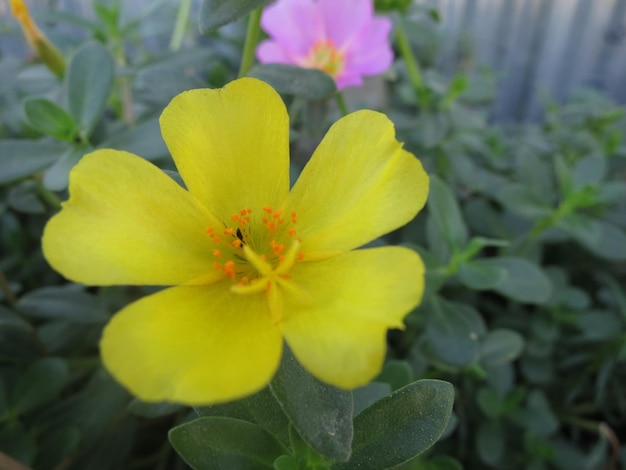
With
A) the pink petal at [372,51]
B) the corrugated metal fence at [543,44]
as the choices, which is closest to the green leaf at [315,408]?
the pink petal at [372,51]

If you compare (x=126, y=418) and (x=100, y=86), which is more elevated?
(x=100, y=86)

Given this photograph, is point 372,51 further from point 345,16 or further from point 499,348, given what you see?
point 499,348

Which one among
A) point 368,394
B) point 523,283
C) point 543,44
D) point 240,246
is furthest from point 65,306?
point 543,44

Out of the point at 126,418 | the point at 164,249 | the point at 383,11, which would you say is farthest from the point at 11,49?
the point at 164,249

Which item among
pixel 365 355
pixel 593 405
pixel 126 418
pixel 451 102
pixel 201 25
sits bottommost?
pixel 593 405

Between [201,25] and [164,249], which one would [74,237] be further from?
[201,25]

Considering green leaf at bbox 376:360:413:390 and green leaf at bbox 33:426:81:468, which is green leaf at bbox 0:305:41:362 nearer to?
green leaf at bbox 33:426:81:468
